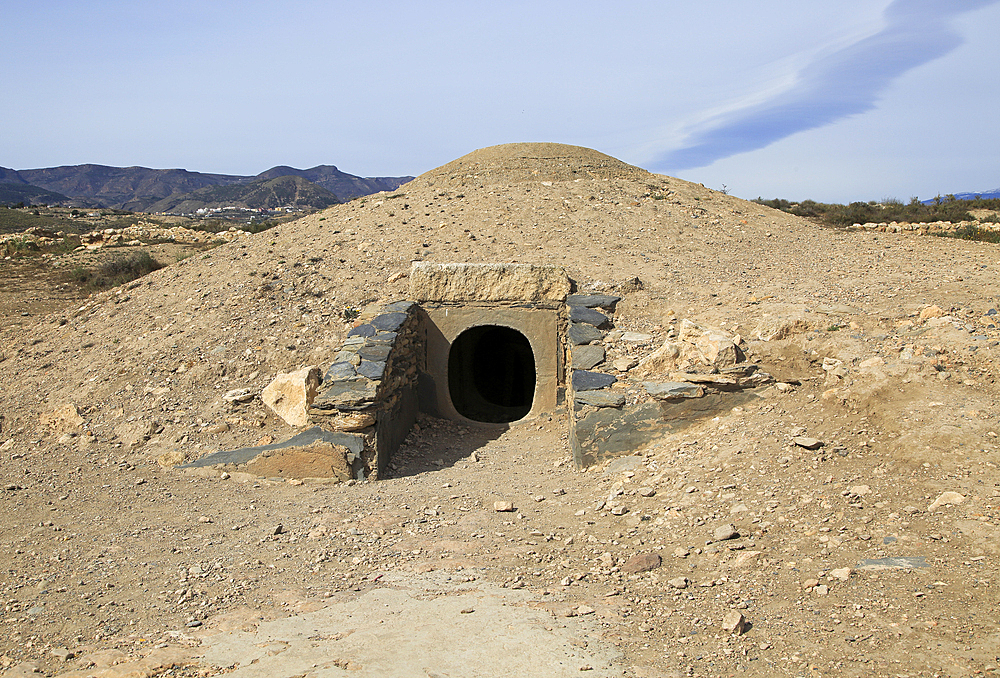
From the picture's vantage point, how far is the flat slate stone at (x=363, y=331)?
272 inches

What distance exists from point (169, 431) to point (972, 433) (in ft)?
23.1

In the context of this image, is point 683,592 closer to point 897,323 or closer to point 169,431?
point 897,323

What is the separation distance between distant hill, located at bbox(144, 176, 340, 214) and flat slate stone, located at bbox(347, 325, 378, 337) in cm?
5141

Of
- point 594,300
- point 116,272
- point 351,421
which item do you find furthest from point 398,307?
point 116,272

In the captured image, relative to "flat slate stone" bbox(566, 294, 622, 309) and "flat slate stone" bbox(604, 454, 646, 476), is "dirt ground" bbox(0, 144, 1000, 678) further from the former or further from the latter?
"flat slate stone" bbox(566, 294, 622, 309)

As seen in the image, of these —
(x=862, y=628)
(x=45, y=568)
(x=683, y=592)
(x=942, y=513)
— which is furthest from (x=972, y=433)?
(x=45, y=568)

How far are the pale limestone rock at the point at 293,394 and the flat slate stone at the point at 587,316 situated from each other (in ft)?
9.96

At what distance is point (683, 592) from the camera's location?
3523 mm

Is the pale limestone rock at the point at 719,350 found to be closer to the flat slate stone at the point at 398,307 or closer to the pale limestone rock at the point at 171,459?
the flat slate stone at the point at 398,307

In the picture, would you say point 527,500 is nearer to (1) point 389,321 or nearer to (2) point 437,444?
(2) point 437,444

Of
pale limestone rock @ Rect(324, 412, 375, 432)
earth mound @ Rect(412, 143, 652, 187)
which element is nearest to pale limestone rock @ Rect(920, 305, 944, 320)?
pale limestone rock @ Rect(324, 412, 375, 432)

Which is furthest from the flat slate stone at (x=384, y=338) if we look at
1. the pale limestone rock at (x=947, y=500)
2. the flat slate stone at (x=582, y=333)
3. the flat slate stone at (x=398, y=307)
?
the pale limestone rock at (x=947, y=500)

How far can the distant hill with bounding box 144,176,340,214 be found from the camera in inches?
2283

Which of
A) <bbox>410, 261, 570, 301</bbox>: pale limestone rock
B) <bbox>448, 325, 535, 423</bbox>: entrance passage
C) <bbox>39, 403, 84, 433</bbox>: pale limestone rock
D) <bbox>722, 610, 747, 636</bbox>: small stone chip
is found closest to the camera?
<bbox>722, 610, 747, 636</bbox>: small stone chip
